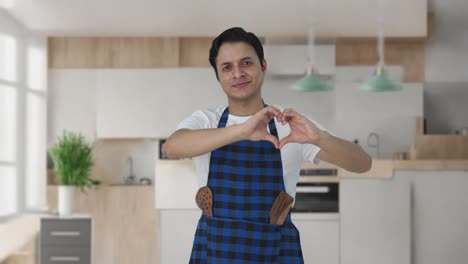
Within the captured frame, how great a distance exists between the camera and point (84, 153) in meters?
6.49

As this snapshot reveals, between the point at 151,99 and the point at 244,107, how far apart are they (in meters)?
5.26

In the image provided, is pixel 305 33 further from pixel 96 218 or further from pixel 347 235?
pixel 96 218

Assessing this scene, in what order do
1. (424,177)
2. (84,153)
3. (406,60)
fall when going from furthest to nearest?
(406,60)
(84,153)
(424,177)

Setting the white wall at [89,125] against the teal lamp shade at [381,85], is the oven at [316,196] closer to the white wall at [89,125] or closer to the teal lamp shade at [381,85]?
the teal lamp shade at [381,85]

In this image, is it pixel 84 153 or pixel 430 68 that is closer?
pixel 84 153

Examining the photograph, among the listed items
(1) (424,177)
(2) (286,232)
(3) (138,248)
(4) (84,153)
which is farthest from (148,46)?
(2) (286,232)

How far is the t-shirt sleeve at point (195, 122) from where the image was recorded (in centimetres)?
186

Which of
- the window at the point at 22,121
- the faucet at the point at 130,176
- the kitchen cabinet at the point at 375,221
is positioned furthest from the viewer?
the faucet at the point at 130,176

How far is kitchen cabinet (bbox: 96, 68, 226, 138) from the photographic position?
278 inches

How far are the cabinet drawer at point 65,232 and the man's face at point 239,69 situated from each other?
4721mm

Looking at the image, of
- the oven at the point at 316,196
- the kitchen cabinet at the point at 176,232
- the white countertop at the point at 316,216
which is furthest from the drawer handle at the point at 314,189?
the kitchen cabinet at the point at 176,232

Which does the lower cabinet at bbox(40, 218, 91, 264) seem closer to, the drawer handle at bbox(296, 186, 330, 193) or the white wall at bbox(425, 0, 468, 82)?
the drawer handle at bbox(296, 186, 330, 193)

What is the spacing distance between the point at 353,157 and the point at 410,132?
5.66m

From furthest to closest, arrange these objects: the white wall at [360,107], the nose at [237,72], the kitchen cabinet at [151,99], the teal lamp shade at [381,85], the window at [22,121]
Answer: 1. the white wall at [360,107]
2. the kitchen cabinet at [151,99]
3. the window at [22,121]
4. the teal lamp shade at [381,85]
5. the nose at [237,72]
